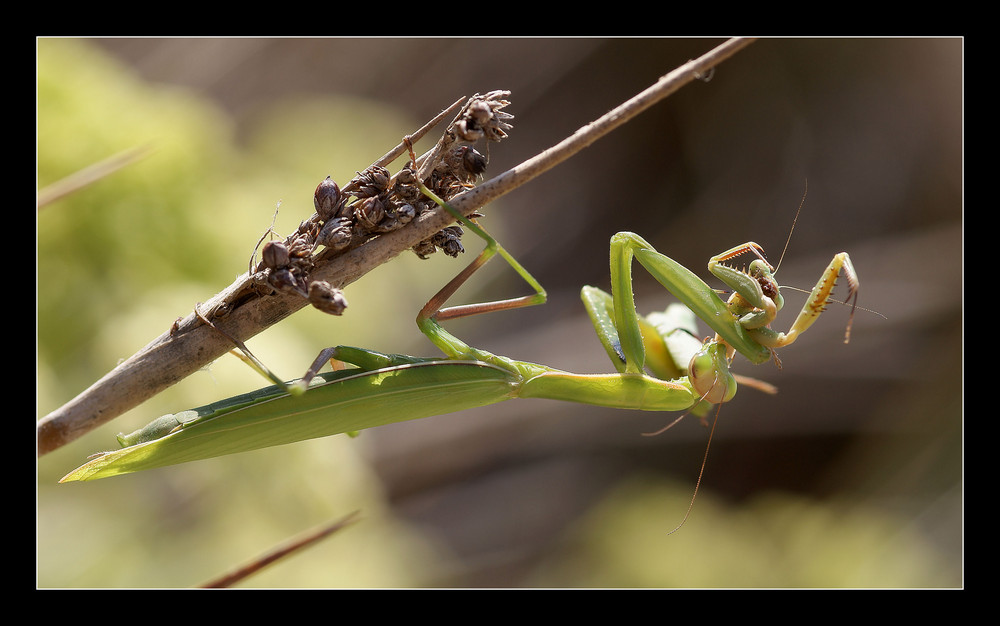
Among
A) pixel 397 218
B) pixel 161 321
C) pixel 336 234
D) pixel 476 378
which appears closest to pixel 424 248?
pixel 397 218

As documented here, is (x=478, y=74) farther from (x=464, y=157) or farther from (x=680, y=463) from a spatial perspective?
(x=464, y=157)

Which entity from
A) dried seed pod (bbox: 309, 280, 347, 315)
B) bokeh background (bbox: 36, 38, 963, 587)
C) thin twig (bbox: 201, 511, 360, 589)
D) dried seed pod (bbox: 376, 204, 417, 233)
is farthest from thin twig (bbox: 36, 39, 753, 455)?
bokeh background (bbox: 36, 38, 963, 587)

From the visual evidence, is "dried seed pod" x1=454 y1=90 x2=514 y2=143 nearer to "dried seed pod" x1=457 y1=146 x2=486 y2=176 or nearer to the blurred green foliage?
"dried seed pod" x1=457 y1=146 x2=486 y2=176

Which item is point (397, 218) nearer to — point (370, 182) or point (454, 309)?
point (370, 182)

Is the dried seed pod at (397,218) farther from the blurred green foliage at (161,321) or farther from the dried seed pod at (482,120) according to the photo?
the blurred green foliage at (161,321)

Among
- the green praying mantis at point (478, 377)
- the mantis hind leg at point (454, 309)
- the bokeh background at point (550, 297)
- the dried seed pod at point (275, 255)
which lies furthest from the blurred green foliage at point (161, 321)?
the dried seed pod at point (275, 255)

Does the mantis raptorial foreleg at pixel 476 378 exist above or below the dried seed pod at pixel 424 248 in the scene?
below
